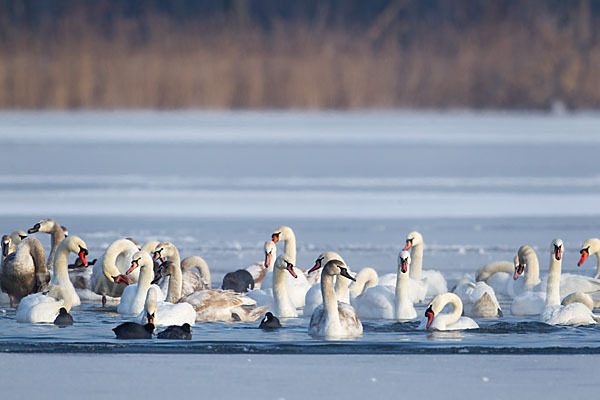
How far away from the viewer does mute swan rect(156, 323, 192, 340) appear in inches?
209

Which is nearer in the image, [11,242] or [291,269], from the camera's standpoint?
[291,269]

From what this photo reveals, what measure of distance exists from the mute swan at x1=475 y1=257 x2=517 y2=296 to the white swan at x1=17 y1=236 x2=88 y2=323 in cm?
213

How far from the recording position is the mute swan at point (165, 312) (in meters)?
5.44

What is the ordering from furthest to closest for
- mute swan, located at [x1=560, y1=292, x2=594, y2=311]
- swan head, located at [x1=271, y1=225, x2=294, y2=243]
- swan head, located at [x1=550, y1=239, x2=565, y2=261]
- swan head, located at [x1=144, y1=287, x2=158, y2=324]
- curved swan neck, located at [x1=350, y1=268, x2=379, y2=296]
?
swan head, located at [x1=271, y1=225, x2=294, y2=243], curved swan neck, located at [x1=350, y1=268, x2=379, y2=296], swan head, located at [x1=550, y1=239, x2=565, y2=261], mute swan, located at [x1=560, y1=292, x2=594, y2=311], swan head, located at [x1=144, y1=287, x2=158, y2=324]

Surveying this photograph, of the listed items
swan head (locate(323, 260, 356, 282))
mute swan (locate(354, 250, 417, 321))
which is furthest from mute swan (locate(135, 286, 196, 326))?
mute swan (locate(354, 250, 417, 321))

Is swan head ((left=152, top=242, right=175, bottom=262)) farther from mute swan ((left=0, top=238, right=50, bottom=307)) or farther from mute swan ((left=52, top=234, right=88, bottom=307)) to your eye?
mute swan ((left=0, top=238, right=50, bottom=307))

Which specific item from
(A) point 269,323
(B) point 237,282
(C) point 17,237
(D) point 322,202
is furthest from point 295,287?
(D) point 322,202

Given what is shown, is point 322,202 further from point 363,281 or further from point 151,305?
point 151,305

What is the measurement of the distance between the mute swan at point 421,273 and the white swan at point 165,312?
1471 mm

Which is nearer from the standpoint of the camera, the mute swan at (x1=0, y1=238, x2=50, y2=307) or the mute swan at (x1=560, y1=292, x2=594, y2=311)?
the mute swan at (x1=560, y1=292, x2=594, y2=311)

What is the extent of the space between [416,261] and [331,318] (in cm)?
157

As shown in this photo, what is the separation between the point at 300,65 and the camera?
18891 millimetres
